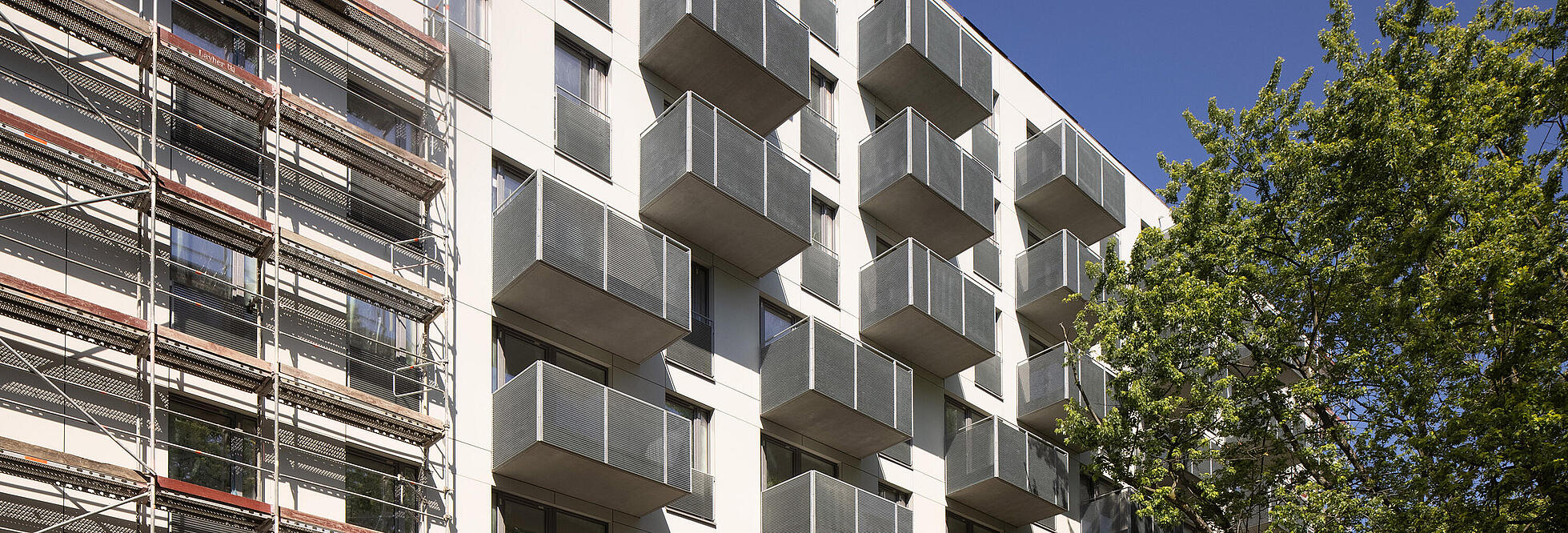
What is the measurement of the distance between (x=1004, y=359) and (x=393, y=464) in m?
16.2

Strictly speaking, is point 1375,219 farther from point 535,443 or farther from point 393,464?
point 393,464

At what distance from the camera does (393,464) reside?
17.9m

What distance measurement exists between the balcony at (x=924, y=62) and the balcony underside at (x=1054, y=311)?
421 centimetres

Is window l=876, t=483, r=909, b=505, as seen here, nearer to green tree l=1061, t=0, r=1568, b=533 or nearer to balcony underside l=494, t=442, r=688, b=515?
green tree l=1061, t=0, r=1568, b=533

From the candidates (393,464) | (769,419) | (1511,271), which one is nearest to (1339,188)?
(1511,271)

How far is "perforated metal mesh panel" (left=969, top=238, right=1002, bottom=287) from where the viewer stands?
31125 millimetres

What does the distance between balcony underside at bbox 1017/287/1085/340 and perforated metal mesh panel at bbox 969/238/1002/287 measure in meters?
0.89

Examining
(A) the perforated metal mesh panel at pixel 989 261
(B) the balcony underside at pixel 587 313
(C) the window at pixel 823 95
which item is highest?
(C) the window at pixel 823 95

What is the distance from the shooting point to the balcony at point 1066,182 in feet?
108

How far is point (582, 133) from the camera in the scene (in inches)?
875

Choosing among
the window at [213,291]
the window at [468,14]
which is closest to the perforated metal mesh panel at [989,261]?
the window at [468,14]

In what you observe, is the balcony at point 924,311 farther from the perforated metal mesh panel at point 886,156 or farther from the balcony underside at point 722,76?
the balcony underside at point 722,76

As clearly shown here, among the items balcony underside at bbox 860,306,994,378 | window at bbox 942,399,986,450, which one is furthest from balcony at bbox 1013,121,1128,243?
balcony underside at bbox 860,306,994,378

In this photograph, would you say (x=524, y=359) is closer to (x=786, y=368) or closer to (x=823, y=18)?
(x=786, y=368)
